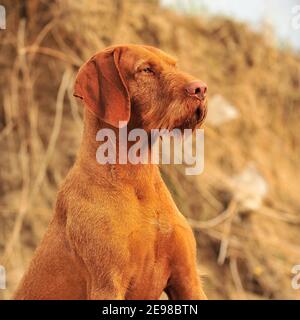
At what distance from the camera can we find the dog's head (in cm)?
187

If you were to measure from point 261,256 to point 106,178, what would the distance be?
10.6 feet

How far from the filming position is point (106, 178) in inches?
75.7

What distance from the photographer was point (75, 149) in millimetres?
4879

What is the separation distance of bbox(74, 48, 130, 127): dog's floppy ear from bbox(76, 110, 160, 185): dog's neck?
59 millimetres

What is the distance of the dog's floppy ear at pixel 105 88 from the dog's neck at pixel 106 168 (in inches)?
2.3

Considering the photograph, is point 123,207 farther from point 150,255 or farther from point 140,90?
point 140,90

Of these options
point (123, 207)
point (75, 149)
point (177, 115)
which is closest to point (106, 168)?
point (123, 207)

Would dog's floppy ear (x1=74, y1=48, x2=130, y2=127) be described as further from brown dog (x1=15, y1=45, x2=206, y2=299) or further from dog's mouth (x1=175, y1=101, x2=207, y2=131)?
dog's mouth (x1=175, y1=101, x2=207, y2=131)

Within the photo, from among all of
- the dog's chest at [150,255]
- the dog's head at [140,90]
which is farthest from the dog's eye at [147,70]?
the dog's chest at [150,255]

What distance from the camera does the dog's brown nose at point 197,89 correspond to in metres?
1.84

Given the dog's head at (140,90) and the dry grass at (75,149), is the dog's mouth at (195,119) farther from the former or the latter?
the dry grass at (75,149)

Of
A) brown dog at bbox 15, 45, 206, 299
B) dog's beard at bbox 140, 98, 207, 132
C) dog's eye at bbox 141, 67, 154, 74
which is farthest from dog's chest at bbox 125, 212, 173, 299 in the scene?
dog's eye at bbox 141, 67, 154, 74

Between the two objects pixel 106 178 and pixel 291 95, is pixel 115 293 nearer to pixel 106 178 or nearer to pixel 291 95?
pixel 106 178

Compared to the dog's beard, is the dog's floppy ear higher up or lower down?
higher up
